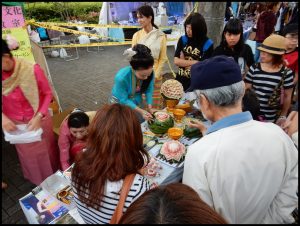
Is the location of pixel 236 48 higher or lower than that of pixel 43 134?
higher

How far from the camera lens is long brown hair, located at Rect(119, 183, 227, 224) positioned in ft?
2.17

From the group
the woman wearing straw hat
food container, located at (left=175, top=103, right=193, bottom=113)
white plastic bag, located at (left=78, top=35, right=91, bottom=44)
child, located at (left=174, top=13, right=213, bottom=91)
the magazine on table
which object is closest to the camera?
the magazine on table

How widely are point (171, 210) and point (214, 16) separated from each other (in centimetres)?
430

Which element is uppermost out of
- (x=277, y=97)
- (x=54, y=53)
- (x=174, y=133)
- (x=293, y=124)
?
(x=293, y=124)

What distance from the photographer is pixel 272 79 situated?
8.63 ft

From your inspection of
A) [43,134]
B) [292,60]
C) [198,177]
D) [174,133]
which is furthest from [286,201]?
[292,60]

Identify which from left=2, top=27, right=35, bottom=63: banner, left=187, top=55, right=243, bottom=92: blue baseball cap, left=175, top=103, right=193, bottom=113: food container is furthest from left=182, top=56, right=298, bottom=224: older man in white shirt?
Result: left=2, top=27, right=35, bottom=63: banner

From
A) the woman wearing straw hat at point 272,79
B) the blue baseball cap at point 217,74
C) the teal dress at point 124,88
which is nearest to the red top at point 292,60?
the woman wearing straw hat at point 272,79

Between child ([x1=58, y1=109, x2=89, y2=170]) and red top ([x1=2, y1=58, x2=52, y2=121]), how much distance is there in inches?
11.9

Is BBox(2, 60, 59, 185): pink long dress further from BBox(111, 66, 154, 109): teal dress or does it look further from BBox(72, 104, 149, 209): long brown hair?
BBox(72, 104, 149, 209): long brown hair

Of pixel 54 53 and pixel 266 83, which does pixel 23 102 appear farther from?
pixel 54 53

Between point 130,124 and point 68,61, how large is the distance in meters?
7.91

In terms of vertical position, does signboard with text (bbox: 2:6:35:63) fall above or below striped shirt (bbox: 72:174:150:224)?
above

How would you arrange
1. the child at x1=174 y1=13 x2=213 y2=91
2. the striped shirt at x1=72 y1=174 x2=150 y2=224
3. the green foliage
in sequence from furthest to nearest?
the green foliage
the child at x1=174 y1=13 x2=213 y2=91
the striped shirt at x1=72 y1=174 x2=150 y2=224
